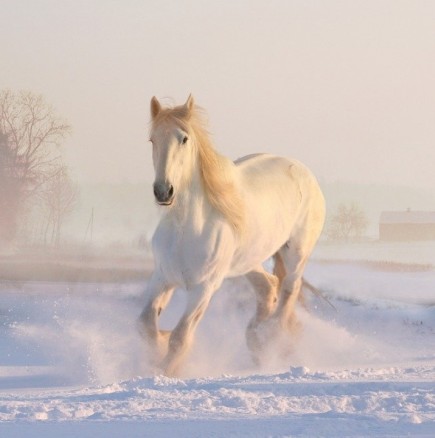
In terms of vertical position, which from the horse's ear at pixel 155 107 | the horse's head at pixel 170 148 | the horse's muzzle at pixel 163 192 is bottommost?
the horse's muzzle at pixel 163 192

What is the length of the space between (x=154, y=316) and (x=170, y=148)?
4.48 ft

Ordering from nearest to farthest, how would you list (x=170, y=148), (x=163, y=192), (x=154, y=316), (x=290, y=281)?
(x=163, y=192) → (x=170, y=148) → (x=154, y=316) → (x=290, y=281)

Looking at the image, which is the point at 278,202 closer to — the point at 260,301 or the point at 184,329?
the point at 260,301

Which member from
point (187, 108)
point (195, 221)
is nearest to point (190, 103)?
point (187, 108)

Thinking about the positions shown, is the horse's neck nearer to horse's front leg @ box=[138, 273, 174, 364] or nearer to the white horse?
the white horse

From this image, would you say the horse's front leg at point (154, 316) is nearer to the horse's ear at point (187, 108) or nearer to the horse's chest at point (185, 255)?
the horse's chest at point (185, 255)

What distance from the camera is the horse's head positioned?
705cm

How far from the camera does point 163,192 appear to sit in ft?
23.0

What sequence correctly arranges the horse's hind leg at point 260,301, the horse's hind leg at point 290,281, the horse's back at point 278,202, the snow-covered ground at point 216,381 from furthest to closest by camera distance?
the horse's hind leg at point 290,281
the horse's hind leg at point 260,301
the horse's back at point 278,202
the snow-covered ground at point 216,381

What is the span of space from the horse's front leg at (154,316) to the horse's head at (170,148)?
816mm

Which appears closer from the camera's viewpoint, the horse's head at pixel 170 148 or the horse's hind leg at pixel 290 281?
the horse's head at pixel 170 148

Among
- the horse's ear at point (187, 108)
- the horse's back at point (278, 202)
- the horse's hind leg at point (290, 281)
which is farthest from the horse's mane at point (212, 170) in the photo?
the horse's hind leg at point (290, 281)

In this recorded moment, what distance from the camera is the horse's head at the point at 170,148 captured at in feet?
23.1

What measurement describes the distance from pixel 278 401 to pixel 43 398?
1558 mm
